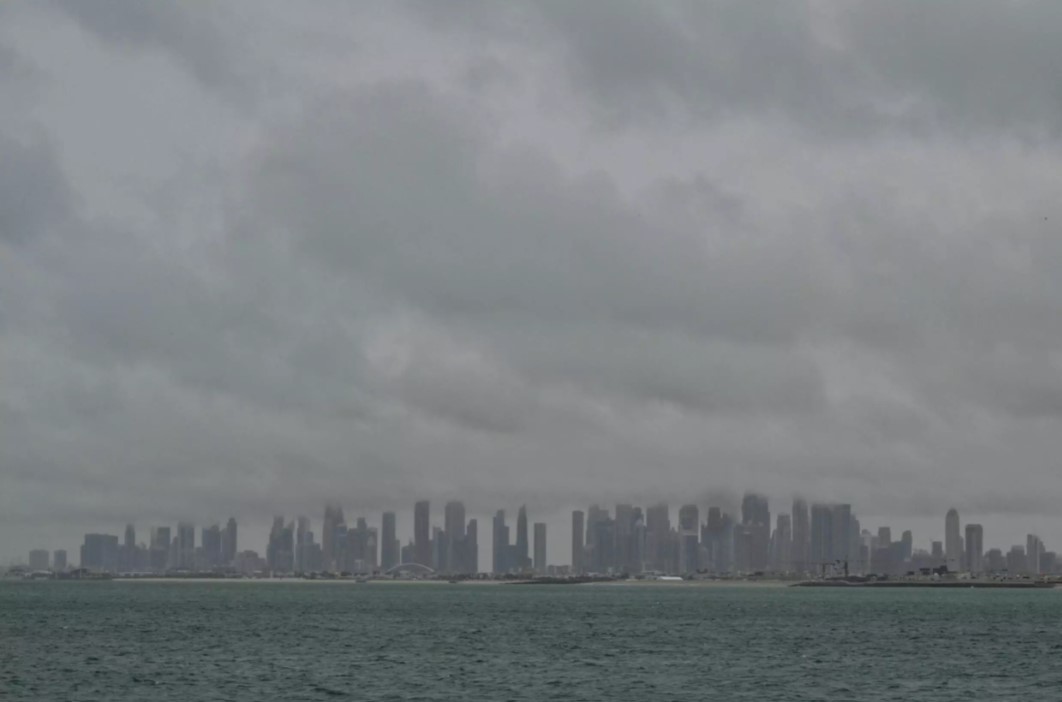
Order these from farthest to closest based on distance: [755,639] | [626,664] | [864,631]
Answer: [864,631]
[755,639]
[626,664]

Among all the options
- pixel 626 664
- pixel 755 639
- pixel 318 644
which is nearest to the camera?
pixel 626 664

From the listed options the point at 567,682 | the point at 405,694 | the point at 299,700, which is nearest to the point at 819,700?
the point at 567,682

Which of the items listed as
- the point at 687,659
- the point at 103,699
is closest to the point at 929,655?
the point at 687,659

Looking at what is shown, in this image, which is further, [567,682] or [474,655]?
[474,655]

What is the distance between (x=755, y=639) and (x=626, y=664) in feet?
128

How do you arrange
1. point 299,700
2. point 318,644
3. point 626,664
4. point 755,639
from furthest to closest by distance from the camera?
1. point 755,639
2. point 318,644
3. point 626,664
4. point 299,700

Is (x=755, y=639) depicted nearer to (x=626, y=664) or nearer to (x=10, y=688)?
(x=626, y=664)

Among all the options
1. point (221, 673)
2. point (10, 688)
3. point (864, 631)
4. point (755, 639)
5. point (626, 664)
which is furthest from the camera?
point (864, 631)

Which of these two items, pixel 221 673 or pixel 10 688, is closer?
pixel 10 688

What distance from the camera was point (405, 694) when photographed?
85125 millimetres

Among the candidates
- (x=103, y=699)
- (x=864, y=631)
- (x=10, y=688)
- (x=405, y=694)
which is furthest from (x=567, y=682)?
(x=864, y=631)

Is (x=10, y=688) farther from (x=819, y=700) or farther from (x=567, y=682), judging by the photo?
(x=819, y=700)

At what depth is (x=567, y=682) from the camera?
92500 mm

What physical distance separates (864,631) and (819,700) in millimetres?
80106
